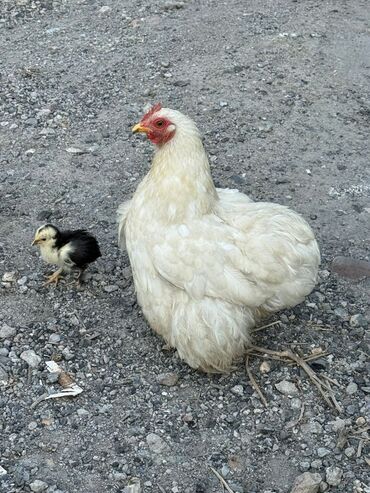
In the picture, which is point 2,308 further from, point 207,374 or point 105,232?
point 207,374

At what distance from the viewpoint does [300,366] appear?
14.4 feet

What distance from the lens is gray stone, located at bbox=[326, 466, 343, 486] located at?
12.3ft

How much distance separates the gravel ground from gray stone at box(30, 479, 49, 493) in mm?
19

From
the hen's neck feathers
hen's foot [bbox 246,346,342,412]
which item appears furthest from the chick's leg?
hen's foot [bbox 246,346,342,412]

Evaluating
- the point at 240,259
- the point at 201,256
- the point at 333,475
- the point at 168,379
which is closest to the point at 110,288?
the point at 168,379

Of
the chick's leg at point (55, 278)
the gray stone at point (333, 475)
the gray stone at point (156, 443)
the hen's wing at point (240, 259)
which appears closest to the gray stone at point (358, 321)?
the hen's wing at point (240, 259)

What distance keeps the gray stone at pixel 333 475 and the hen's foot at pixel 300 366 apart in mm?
413

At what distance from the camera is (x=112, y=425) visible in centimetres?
402

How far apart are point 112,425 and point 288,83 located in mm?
4377

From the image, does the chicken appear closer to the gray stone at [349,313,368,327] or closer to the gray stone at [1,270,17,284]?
the gray stone at [349,313,368,327]

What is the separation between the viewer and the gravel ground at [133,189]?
3.90 meters

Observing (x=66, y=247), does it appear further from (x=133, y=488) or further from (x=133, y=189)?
(x=133, y=488)

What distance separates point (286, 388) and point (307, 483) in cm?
66

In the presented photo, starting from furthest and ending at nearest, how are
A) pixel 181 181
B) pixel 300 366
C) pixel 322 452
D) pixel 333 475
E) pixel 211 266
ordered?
pixel 300 366 < pixel 181 181 < pixel 211 266 < pixel 322 452 < pixel 333 475
